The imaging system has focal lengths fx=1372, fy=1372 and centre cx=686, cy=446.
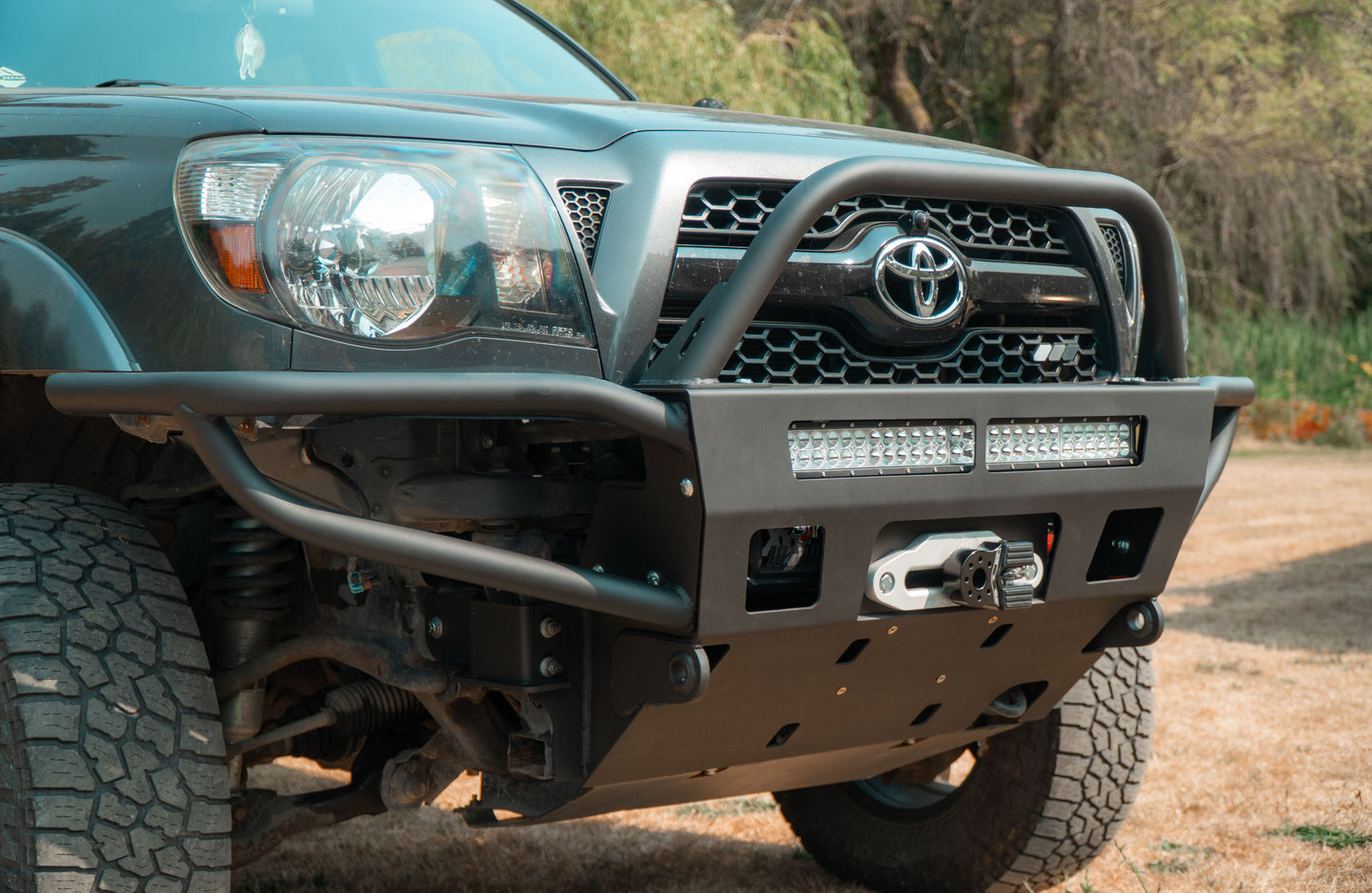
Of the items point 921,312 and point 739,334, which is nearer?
point 739,334

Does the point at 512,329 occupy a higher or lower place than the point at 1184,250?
higher

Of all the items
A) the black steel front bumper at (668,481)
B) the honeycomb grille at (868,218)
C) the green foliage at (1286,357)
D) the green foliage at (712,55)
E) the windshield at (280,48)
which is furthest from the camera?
the green foliage at (1286,357)

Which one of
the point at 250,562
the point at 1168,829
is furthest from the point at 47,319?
the point at 1168,829

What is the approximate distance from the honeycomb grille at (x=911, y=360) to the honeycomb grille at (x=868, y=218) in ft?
0.44

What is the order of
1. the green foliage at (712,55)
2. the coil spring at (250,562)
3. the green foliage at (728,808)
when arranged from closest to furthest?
the coil spring at (250,562)
the green foliage at (728,808)
the green foliage at (712,55)

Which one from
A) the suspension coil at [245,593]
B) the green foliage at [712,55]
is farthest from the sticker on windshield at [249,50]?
the green foliage at [712,55]

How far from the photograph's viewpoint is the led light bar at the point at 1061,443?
81.5 inches

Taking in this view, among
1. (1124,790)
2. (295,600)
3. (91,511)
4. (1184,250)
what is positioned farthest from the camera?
(1184,250)

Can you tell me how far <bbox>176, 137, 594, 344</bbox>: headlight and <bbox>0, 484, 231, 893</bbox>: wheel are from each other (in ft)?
1.89

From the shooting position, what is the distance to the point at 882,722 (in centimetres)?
231

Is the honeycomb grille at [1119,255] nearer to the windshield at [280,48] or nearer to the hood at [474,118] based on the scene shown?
the hood at [474,118]

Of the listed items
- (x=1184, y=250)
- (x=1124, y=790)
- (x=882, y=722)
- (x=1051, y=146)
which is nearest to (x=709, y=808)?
(x=1124, y=790)

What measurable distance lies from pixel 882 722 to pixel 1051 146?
14.2m

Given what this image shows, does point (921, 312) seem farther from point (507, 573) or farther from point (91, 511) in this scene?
point (91, 511)
